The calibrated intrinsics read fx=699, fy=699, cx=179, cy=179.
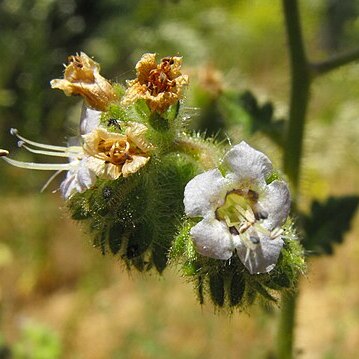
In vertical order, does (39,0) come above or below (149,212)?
above

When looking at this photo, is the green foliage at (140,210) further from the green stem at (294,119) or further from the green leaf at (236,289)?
the green stem at (294,119)

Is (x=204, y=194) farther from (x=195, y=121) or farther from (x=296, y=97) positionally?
(x=195, y=121)

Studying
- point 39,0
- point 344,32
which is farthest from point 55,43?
point 344,32

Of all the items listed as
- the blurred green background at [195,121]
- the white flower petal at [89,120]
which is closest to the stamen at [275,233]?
the white flower petal at [89,120]

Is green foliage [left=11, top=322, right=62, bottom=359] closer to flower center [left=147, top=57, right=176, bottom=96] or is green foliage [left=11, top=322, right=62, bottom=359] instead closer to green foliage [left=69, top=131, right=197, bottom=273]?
green foliage [left=69, top=131, right=197, bottom=273]

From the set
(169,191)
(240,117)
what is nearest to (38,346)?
(240,117)

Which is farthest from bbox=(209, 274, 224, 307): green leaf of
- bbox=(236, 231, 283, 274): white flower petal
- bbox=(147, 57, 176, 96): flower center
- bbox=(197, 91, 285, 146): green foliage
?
bbox=(197, 91, 285, 146): green foliage

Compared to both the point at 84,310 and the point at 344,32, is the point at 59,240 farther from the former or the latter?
the point at 344,32
